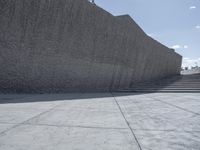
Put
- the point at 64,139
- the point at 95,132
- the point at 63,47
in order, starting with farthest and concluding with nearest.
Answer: the point at 63,47 → the point at 95,132 → the point at 64,139

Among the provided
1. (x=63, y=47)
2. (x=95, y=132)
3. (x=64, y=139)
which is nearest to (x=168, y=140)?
(x=95, y=132)

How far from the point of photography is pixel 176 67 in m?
28.9

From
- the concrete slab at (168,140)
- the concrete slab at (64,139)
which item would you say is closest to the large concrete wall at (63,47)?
the concrete slab at (64,139)

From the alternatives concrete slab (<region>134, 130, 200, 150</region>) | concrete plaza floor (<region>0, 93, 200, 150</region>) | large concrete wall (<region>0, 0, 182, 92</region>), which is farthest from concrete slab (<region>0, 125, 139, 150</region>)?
large concrete wall (<region>0, 0, 182, 92</region>)

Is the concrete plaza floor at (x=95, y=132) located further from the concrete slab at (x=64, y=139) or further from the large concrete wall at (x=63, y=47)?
the large concrete wall at (x=63, y=47)

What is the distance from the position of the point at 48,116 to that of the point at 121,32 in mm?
10453

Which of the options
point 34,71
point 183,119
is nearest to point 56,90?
point 34,71

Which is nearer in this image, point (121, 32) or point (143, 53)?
point (121, 32)

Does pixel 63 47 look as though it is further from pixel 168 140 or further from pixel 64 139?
pixel 168 140

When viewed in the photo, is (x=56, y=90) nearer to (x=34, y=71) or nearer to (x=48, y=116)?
(x=34, y=71)

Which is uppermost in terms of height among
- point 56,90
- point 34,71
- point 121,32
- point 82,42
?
point 121,32

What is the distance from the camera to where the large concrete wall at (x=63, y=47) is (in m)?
8.90

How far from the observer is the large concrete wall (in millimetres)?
8899

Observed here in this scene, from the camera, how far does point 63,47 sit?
1066cm
